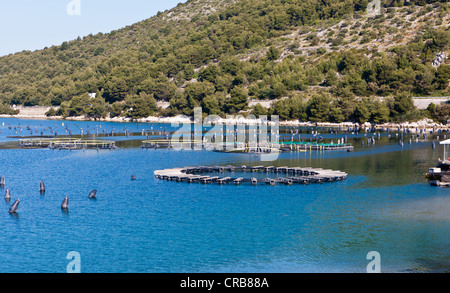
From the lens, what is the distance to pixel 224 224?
50.1m

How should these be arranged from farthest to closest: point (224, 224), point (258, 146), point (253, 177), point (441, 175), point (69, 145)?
point (69, 145) → point (258, 146) → point (253, 177) → point (441, 175) → point (224, 224)

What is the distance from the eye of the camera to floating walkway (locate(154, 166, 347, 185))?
70.8 meters

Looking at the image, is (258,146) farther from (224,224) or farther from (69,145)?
(224,224)

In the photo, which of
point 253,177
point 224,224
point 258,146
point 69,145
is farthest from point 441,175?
point 69,145

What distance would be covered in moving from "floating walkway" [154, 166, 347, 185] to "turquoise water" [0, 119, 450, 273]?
1.80m

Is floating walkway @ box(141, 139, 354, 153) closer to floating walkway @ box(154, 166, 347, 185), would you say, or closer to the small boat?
floating walkway @ box(154, 166, 347, 185)

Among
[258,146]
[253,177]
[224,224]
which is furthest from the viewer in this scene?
[258,146]

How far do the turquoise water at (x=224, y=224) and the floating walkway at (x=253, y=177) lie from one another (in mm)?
1804

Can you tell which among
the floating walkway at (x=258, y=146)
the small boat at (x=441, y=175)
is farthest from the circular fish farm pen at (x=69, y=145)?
the small boat at (x=441, y=175)

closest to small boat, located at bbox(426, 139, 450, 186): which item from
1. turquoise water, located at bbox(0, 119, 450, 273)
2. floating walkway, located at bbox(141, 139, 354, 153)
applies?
turquoise water, located at bbox(0, 119, 450, 273)

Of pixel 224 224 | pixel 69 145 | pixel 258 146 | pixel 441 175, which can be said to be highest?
pixel 69 145

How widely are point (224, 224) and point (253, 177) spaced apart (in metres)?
27.0

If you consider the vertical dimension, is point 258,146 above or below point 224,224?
above

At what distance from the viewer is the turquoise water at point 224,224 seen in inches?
1542
